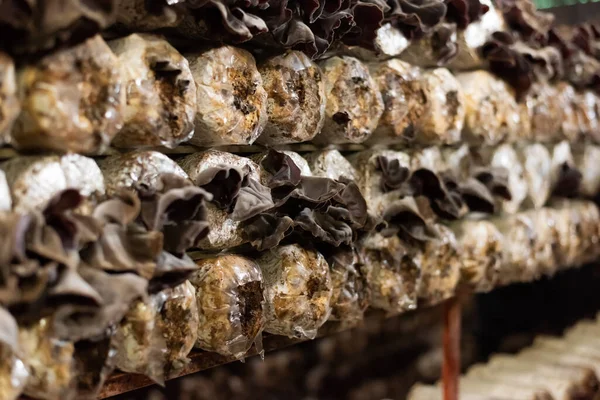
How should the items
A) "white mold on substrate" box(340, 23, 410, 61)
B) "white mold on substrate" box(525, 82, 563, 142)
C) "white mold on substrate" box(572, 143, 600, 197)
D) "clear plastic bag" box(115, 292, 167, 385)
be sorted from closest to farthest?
"clear plastic bag" box(115, 292, 167, 385)
"white mold on substrate" box(340, 23, 410, 61)
"white mold on substrate" box(525, 82, 563, 142)
"white mold on substrate" box(572, 143, 600, 197)

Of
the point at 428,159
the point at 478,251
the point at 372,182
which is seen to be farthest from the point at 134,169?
the point at 478,251

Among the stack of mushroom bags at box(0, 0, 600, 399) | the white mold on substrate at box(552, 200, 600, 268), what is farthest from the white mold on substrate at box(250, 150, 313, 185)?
the white mold on substrate at box(552, 200, 600, 268)

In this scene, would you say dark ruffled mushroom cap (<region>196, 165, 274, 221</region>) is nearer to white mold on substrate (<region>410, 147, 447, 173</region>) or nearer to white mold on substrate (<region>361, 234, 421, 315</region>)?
white mold on substrate (<region>361, 234, 421, 315</region>)

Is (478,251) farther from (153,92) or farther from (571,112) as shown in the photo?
(153,92)

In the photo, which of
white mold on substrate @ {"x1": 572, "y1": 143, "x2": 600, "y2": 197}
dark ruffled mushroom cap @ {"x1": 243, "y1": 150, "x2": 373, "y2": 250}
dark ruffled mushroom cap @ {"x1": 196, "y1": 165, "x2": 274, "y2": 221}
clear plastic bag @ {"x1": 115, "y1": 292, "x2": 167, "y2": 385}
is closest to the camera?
clear plastic bag @ {"x1": 115, "y1": 292, "x2": 167, "y2": 385}

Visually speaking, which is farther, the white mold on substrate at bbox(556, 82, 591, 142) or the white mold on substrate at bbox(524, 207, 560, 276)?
the white mold on substrate at bbox(556, 82, 591, 142)

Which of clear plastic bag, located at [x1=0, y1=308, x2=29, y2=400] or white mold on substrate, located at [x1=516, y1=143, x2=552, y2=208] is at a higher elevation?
clear plastic bag, located at [x1=0, y1=308, x2=29, y2=400]

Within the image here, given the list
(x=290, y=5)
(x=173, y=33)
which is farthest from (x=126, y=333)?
(x=290, y=5)

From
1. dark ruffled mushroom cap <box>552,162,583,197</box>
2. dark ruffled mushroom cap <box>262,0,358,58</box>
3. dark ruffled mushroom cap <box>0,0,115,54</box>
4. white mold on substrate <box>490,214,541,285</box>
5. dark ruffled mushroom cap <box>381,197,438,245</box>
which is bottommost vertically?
white mold on substrate <box>490,214,541,285</box>
